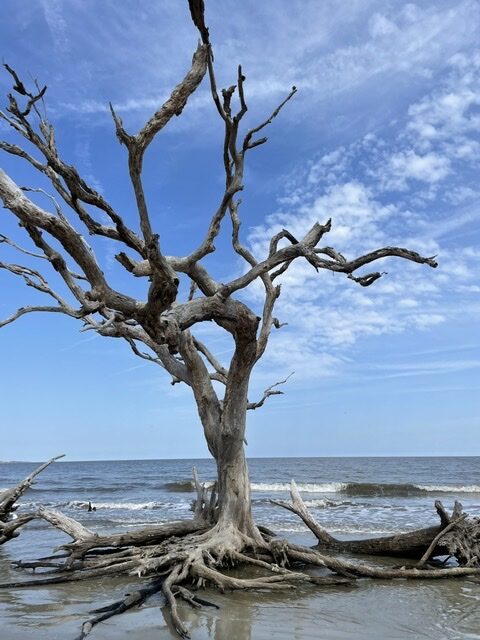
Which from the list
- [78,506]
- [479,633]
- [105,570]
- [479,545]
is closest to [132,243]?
[105,570]

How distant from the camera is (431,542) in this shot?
8148 mm

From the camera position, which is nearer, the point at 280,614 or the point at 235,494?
the point at 280,614

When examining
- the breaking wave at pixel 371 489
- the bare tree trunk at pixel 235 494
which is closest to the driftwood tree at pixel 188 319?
the bare tree trunk at pixel 235 494

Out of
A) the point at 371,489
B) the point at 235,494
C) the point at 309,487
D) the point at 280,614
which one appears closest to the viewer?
the point at 280,614

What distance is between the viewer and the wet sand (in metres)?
5.02

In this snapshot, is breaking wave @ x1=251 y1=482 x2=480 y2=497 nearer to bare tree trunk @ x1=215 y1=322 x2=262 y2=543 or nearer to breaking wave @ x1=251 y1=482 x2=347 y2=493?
breaking wave @ x1=251 y1=482 x2=347 y2=493

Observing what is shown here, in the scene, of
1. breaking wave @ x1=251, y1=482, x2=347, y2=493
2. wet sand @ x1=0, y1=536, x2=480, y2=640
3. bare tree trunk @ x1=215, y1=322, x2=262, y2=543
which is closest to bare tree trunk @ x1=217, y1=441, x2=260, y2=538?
bare tree trunk @ x1=215, y1=322, x2=262, y2=543

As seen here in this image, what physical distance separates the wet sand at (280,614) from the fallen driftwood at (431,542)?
0.58 meters

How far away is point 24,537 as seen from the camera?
12.3 meters

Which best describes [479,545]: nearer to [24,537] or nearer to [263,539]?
[263,539]

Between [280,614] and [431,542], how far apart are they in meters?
3.37

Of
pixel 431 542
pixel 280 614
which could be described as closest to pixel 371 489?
pixel 431 542

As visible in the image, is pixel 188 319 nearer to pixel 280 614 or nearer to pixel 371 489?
pixel 280 614

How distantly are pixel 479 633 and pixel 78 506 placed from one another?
59.7 feet
